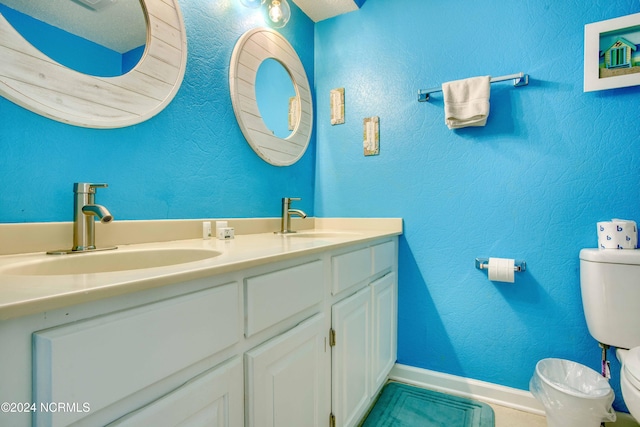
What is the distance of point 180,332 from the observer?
0.57 m

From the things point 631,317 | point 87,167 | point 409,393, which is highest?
point 87,167

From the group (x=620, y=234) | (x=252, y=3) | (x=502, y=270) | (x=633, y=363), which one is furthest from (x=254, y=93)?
(x=633, y=363)

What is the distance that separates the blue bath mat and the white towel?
1.38m

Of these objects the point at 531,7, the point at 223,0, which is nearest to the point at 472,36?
the point at 531,7

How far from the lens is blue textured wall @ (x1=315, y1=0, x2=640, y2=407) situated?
1.39m

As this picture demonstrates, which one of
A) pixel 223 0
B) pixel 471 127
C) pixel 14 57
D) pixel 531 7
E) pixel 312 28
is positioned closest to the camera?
pixel 14 57

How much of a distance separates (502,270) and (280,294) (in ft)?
3.84

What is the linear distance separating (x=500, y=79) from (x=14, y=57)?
1791 mm

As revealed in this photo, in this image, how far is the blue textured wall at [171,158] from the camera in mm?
825

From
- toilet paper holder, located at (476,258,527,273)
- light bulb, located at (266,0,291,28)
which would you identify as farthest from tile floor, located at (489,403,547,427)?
light bulb, located at (266,0,291,28)

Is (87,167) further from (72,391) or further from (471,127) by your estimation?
(471,127)

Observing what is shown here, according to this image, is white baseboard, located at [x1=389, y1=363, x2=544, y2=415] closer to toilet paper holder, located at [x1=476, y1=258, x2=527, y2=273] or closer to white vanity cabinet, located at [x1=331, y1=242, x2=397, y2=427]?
white vanity cabinet, located at [x1=331, y1=242, x2=397, y2=427]

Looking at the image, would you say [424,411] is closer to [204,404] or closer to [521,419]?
[521,419]

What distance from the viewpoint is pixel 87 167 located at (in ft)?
3.08
